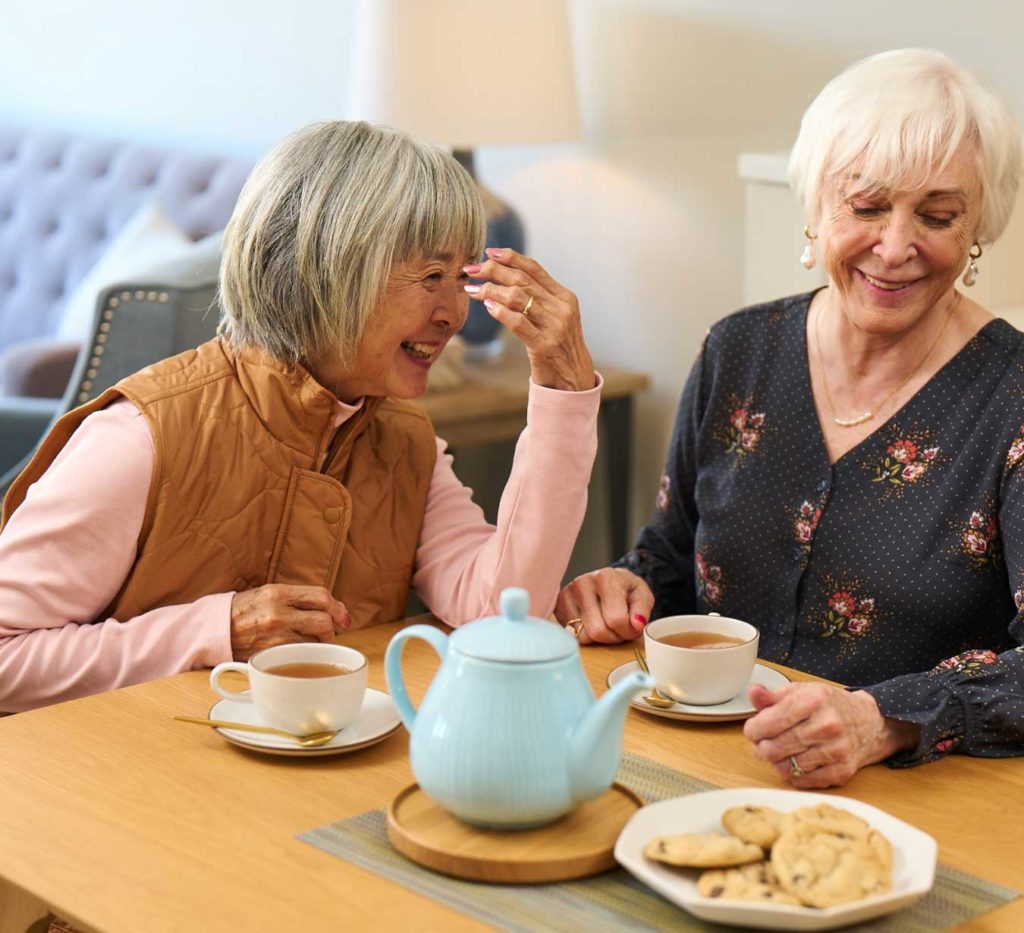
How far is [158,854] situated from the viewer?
1.08 meters

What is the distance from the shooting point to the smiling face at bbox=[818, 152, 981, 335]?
1.66 m

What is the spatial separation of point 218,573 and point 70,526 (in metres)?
0.18

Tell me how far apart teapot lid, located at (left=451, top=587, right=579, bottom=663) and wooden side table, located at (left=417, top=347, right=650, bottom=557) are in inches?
75.3

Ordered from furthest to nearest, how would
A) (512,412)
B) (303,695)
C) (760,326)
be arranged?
(512,412), (760,326), (303,695)

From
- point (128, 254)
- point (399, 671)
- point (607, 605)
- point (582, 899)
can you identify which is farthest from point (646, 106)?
point (582, 899)

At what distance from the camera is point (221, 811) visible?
3.80 feet

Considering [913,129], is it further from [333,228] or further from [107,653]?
[107,653]

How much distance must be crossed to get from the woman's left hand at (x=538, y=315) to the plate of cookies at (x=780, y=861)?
59 centimetres

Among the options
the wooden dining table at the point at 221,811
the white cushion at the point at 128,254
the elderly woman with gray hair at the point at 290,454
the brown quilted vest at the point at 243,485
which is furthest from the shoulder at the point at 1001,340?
the white cushion at the point at 128,254

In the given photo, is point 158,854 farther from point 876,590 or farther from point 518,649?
point 876,590

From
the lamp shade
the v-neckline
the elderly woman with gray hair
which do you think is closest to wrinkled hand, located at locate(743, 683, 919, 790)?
the elderly woman with gray hair

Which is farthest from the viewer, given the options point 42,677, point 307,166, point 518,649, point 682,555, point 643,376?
point 643,376

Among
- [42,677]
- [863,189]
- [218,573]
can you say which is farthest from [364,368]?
[863,189]

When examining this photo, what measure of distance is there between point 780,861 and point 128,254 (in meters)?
3.06
